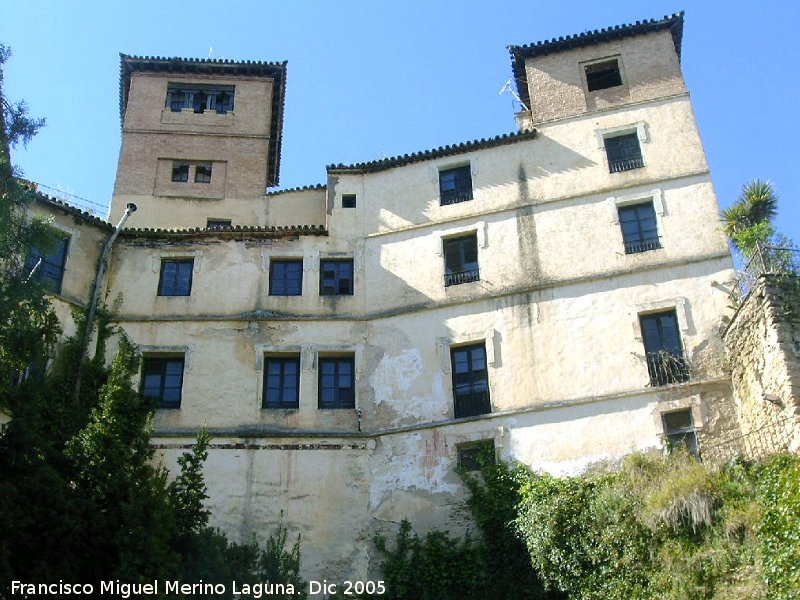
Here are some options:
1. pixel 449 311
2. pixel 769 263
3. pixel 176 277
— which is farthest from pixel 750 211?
pixel 176 277

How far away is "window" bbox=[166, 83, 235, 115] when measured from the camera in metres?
34.2

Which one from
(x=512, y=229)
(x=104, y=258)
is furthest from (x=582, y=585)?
(x=104, y=258)

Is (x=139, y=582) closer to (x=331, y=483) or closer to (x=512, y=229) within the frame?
(x=331, y=483)

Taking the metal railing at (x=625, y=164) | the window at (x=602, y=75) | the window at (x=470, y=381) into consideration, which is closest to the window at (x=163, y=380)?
the window at (x=470, y=381)

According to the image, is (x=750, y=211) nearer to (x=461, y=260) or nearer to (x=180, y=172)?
(x=461, y=260)

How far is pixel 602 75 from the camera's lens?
94.8 ft

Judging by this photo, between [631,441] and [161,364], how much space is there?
12569mm

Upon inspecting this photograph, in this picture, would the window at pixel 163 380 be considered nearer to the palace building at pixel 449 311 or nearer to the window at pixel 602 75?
the palace building at pixel 449 311

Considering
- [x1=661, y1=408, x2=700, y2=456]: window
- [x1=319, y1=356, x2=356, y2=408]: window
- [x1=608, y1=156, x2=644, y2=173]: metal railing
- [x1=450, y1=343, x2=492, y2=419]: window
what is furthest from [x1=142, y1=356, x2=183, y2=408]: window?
[x1=608, y1=156, x2=644, y2=173]: metal railing

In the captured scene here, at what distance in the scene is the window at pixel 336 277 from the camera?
26.9m

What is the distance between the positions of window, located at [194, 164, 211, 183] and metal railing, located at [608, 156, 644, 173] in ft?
45.7

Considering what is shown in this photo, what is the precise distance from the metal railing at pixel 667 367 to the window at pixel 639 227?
3.24m

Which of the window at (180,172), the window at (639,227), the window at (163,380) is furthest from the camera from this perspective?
the window at (180,172)

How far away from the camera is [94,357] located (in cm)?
2442
